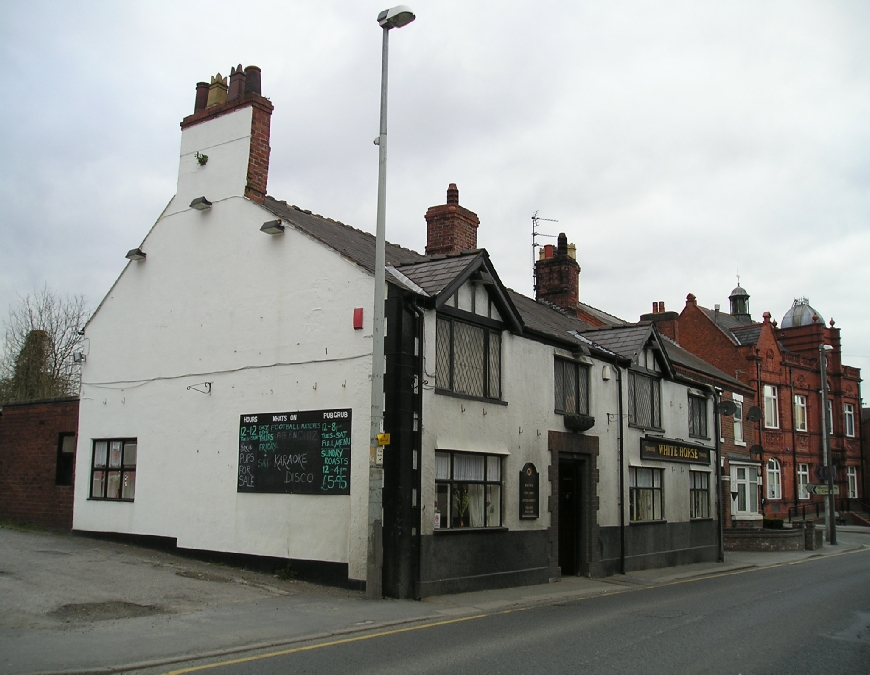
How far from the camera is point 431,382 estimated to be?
48.0 ft

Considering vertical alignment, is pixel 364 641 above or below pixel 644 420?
below

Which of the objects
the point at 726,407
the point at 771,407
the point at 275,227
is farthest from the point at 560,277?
the point at 771,407

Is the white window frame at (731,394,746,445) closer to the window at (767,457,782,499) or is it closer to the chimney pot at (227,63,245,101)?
the window at (767,457,782,499)

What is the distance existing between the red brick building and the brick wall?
26.6 metres

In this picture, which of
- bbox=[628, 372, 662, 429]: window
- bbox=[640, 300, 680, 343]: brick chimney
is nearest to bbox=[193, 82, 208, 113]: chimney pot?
bbox=[628, 372, 662, 429]: window

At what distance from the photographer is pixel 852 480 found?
175 feet

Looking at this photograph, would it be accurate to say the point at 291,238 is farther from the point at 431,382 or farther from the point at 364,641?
the point at 364,641

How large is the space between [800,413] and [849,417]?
9511mm

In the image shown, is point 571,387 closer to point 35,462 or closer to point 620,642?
point 620,642

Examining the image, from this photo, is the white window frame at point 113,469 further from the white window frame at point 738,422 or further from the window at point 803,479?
the window at point 803,479

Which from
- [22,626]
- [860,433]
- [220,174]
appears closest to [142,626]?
[22,626]

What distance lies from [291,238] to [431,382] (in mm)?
4216

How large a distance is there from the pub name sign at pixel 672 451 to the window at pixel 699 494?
488 mm

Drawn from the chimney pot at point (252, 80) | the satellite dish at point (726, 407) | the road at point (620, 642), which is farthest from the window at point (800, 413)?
the chimney pot at point (252, 80)
